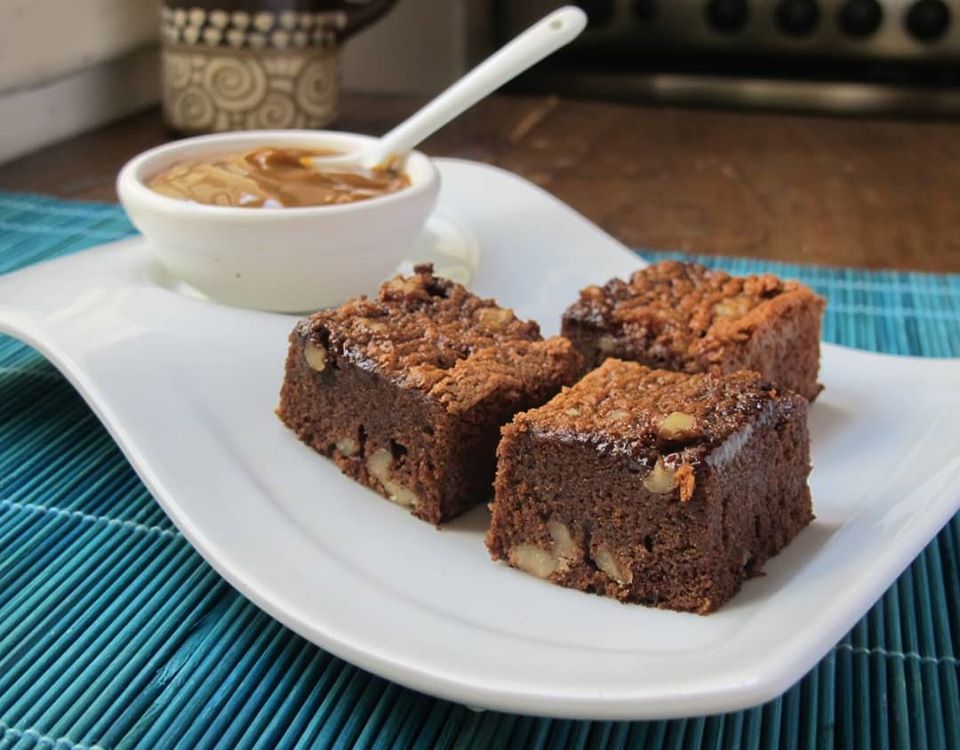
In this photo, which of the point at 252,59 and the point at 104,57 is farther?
the point at 104,57

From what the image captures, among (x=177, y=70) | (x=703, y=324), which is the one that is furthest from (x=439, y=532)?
(x=177, y=70)

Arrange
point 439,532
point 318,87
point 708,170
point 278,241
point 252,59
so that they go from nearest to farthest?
point 439,532, point 278,241, point 252,59, point 318,87, point 708,170

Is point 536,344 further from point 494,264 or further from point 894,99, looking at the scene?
point 894,99

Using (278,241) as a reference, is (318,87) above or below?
below

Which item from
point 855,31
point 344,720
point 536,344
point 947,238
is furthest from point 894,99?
point 344,720

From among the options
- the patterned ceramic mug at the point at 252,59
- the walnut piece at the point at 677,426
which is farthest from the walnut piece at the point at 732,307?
the patterned ceramic mug at the point at 252,59

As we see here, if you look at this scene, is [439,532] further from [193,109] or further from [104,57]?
[104,57]

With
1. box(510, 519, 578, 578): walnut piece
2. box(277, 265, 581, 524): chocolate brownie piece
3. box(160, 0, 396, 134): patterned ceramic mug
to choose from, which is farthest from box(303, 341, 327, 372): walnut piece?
box(160, 0, 396, 134): patterned ceramic mug

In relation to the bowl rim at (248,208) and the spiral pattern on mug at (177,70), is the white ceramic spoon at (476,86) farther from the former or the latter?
the spiral pattern on mug at (177,70)

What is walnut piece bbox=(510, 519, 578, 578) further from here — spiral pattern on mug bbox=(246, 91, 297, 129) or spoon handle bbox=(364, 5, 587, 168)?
spiral pattern on mug bbox=(246, 91, 297, 129)
